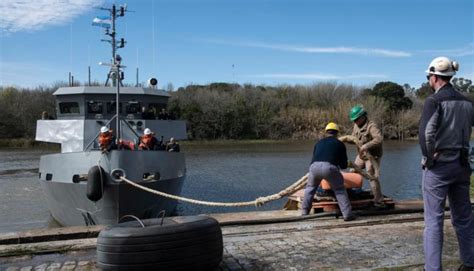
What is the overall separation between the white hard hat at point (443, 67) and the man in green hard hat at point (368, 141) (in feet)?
9.90

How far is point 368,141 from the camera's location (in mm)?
7621

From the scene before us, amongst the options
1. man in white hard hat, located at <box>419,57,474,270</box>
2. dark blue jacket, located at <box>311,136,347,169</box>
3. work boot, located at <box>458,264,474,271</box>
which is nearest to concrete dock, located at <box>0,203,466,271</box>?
work boot, located at <box>458,264,474,271</box>

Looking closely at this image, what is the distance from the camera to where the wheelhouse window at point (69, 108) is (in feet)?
46.9

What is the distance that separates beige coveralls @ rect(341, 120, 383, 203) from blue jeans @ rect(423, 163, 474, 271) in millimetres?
2967

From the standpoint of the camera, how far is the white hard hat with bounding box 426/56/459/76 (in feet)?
14.4

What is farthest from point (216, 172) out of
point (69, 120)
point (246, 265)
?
point (246, 265)

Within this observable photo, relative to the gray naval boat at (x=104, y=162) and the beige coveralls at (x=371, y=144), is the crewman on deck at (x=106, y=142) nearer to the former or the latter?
the gray naval boat at (x=104, y=162)

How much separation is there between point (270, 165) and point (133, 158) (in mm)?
20546

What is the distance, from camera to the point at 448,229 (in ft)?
21.6

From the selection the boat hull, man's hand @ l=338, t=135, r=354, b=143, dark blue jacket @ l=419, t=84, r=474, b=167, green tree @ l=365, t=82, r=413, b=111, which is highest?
green tree @ l=365, t=82, r=413, b=111

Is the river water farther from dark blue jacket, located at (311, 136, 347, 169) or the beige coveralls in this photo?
dark blue jacket, located at (311, 136, 347, 169)

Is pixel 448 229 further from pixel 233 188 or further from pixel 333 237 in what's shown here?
pixel 233 188

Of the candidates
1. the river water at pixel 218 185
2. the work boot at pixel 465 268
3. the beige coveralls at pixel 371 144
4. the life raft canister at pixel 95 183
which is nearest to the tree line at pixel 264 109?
the river water at pixel 218 185

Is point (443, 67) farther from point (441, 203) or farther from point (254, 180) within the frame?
point (254, 180)
